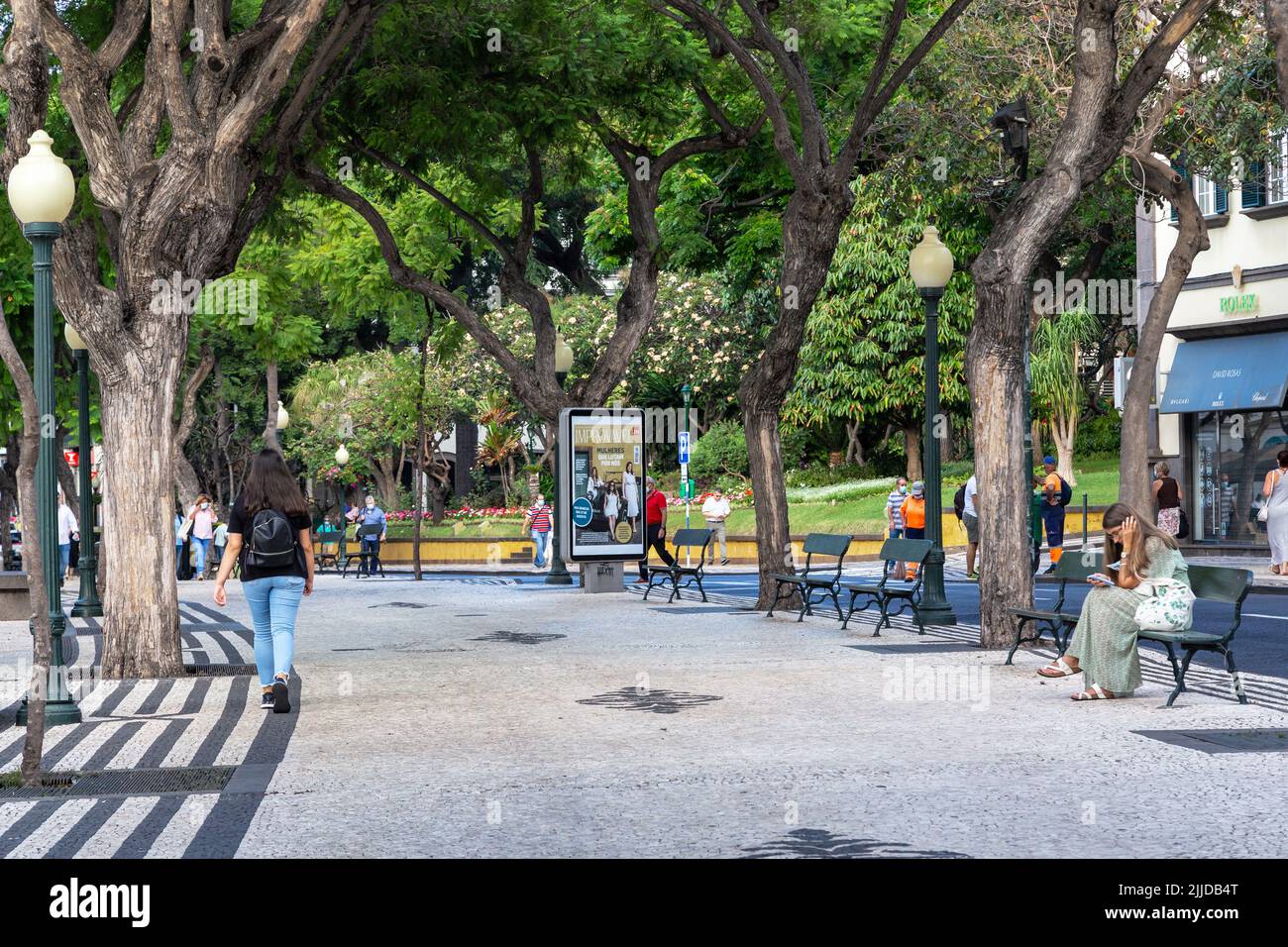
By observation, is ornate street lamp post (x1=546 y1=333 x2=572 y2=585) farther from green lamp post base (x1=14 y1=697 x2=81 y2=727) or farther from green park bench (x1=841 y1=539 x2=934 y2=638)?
green lamp post base (x1=14 y1=697 x2=81 y2=727)

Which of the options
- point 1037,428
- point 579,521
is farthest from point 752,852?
point 1037,428

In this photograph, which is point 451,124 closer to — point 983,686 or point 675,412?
point 983,686

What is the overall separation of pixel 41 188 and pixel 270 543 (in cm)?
274

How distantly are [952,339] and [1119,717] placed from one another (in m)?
37.9

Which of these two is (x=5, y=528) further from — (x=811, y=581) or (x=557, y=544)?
(x=811, y=581)

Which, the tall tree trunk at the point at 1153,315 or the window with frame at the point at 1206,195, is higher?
the window with frame at the point at 1206,195

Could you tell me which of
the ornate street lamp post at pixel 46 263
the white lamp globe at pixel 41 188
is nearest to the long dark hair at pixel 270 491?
the ornate street lamp post at pixel 46 263

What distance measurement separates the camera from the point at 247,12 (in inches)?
755

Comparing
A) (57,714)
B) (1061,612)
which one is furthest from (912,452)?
(57,714)

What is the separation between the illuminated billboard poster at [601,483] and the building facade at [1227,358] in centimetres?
1248

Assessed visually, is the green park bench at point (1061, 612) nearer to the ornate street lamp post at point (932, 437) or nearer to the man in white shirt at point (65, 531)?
the ornate street lamp post at point (932, 437)

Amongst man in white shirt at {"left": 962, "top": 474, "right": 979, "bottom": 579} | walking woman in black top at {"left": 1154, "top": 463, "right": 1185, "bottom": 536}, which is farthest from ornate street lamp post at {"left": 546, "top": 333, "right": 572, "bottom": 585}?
walking woman in black top at {"left": 1154, "top": 463, "right": 1185, "bottom": 536}

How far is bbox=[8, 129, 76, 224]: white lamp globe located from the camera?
11.1 meters

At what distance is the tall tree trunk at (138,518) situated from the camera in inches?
539
